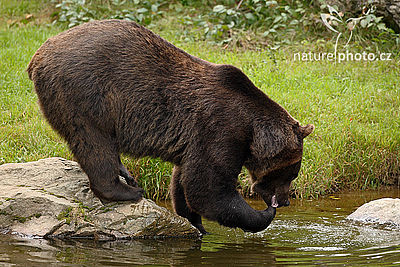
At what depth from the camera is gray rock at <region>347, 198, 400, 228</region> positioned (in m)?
6.48

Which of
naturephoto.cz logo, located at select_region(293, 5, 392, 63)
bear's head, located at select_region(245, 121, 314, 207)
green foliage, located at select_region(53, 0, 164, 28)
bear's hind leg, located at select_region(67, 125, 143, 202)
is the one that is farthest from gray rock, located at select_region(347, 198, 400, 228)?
green foliage, located at select_region(53, 0, 164, 28)

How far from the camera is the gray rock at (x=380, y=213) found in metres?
6.48

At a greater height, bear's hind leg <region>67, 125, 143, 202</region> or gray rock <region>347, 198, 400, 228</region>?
bear's hind leg <region>67, 125, 143, 202</region>

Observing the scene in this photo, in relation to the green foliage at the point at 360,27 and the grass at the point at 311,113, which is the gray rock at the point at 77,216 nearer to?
the grass at the point at 311,113

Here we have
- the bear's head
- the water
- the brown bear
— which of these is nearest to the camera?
the water

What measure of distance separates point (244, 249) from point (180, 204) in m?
1.07

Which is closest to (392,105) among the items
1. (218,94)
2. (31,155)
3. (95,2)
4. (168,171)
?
(168,171)

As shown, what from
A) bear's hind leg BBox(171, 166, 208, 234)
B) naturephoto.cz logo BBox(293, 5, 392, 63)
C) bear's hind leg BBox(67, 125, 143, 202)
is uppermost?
naturephoto.cz logo BBox(293, 5, 392, 63)

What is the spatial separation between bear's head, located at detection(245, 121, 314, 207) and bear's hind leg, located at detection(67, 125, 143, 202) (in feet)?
4.23

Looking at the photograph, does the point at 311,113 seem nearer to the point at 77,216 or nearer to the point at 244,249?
the point at 244,249

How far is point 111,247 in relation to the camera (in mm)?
5344

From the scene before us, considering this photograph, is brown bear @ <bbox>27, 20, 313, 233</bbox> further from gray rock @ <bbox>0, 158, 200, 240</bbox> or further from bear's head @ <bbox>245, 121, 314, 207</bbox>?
gray rock @ <bbox>0, 158, 200, 240</bbox>

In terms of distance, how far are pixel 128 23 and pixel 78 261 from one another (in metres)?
2.37

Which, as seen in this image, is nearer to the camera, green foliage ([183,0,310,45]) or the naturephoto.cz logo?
the naturephoto.cz logo
